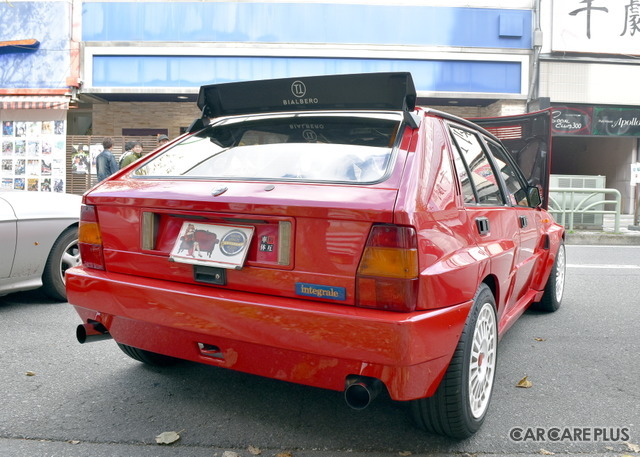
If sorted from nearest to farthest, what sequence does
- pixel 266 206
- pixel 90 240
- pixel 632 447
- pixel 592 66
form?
pixel 266 206 < pixel 632 447 < pixel 90 240 < pixel 592 66

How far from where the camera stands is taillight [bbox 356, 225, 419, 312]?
202cm

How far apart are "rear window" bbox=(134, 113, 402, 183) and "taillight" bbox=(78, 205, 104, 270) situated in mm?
297

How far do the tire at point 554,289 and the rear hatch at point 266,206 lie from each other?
270 cm

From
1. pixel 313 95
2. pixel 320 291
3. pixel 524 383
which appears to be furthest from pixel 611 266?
pixel 320 291

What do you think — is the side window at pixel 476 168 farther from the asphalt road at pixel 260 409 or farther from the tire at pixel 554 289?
the tire at pixel 554 289

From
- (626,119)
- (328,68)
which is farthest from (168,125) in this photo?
(626,119)

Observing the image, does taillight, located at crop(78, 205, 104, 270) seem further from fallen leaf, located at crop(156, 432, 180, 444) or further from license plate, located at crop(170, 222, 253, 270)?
fallen leaf, located at crop(156, 432, 180, 444)

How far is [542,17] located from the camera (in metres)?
15.9

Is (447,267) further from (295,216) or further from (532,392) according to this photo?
(532,392)

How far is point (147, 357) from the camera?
3080mm

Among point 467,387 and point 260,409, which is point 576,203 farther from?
point 260,409

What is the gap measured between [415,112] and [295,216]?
0.78 m

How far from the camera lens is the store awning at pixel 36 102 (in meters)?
15.6
